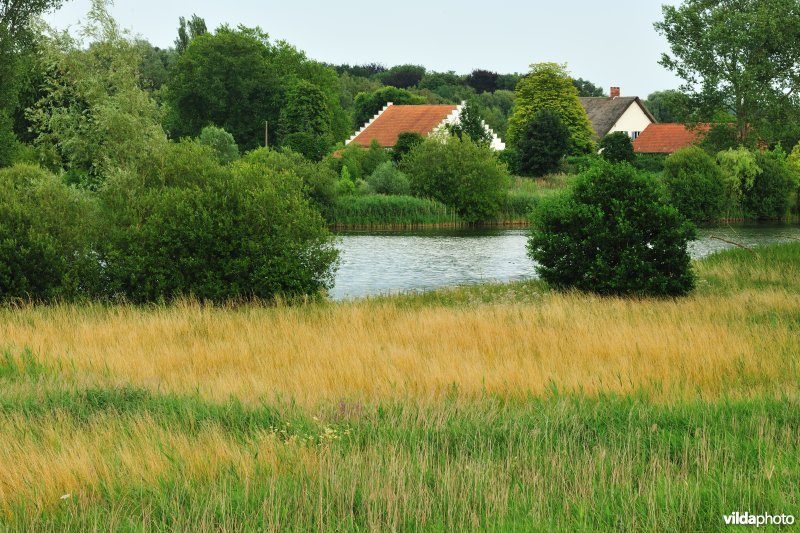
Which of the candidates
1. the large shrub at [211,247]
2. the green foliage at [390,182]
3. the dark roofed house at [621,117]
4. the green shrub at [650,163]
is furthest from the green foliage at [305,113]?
the large shrub at [211,247]

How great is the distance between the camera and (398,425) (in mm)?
6805

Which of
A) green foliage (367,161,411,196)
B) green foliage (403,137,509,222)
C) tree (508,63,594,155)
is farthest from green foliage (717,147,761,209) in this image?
tree (508,63,594,155)

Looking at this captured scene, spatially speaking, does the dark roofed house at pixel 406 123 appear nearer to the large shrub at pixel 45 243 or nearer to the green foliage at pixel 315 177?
the green foliage at pixel 315 177

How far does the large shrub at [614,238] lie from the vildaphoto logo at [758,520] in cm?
1390

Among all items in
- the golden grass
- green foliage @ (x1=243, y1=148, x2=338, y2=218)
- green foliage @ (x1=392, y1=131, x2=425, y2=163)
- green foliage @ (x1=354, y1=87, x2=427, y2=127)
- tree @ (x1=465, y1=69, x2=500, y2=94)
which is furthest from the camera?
tree @ (x1=465, y1=69, x2=500, y2=94)

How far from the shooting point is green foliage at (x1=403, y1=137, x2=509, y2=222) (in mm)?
56656

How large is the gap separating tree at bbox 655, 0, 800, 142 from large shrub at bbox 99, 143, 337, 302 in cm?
4551

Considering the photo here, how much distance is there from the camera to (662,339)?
1155 cm

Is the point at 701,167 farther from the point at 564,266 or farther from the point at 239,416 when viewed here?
the point at 239,416

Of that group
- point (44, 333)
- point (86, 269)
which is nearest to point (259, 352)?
point (44, 333)

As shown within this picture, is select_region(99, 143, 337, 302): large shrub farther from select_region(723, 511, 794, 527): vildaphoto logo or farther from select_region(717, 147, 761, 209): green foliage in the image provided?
select_region(717, 147, 761, 209): green foliage

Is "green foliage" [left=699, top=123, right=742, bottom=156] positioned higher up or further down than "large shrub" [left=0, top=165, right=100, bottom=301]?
higher up

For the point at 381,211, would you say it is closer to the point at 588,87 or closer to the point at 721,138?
the point at 721,138

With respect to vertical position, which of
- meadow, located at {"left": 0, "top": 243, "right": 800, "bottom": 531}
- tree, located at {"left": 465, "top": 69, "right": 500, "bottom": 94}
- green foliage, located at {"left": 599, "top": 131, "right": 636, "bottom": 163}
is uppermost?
tree, located at {"left": 465, "top": 69, "right": 500, "bottom": 94}
